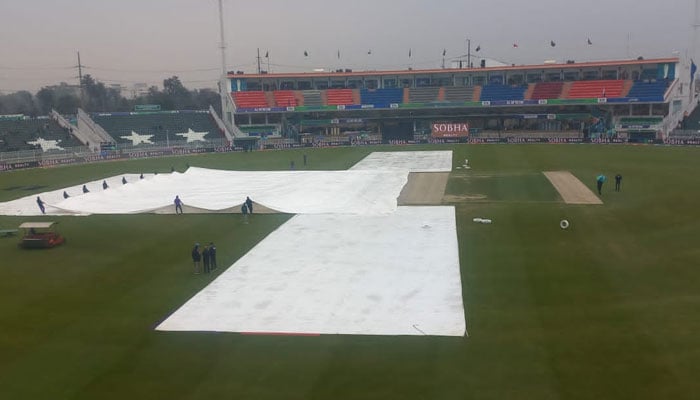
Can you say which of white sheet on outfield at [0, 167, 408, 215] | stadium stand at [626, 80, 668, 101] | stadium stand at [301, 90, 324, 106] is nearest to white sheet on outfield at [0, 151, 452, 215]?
white sheet on outfield at [0, 167, 408, 215]

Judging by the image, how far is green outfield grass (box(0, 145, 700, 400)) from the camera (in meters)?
13.8

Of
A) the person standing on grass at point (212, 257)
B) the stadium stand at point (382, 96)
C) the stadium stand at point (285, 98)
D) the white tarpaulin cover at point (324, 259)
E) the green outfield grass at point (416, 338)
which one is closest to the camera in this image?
the green outfield grass at point (416, 338)

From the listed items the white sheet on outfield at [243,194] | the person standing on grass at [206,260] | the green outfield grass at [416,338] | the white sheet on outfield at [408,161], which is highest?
the white sheet on outfield at [408,161]

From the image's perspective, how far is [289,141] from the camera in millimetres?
90062

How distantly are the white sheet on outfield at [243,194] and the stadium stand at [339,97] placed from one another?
4679 centimetres

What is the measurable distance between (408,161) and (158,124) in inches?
1980

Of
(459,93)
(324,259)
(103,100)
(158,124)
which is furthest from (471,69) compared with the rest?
(103,100)

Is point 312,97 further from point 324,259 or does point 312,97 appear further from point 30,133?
point 324,259

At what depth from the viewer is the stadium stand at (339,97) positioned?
93.4 metres

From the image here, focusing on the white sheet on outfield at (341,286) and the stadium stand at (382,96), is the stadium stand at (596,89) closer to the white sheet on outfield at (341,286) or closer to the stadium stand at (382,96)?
the stadium stand at (382,96)

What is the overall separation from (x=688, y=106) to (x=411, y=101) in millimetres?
42529

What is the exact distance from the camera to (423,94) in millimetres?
93062

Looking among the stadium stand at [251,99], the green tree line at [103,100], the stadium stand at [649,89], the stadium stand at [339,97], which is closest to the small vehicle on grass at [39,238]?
the stadium stand at [251,99]

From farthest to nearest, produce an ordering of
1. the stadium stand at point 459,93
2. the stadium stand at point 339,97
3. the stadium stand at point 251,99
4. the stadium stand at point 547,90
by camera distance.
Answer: the stadium stand at point 339,97 → the stadium stand at point 251,99 → the stadium stand at point 459,93 → the stadium stand at point 547,90
